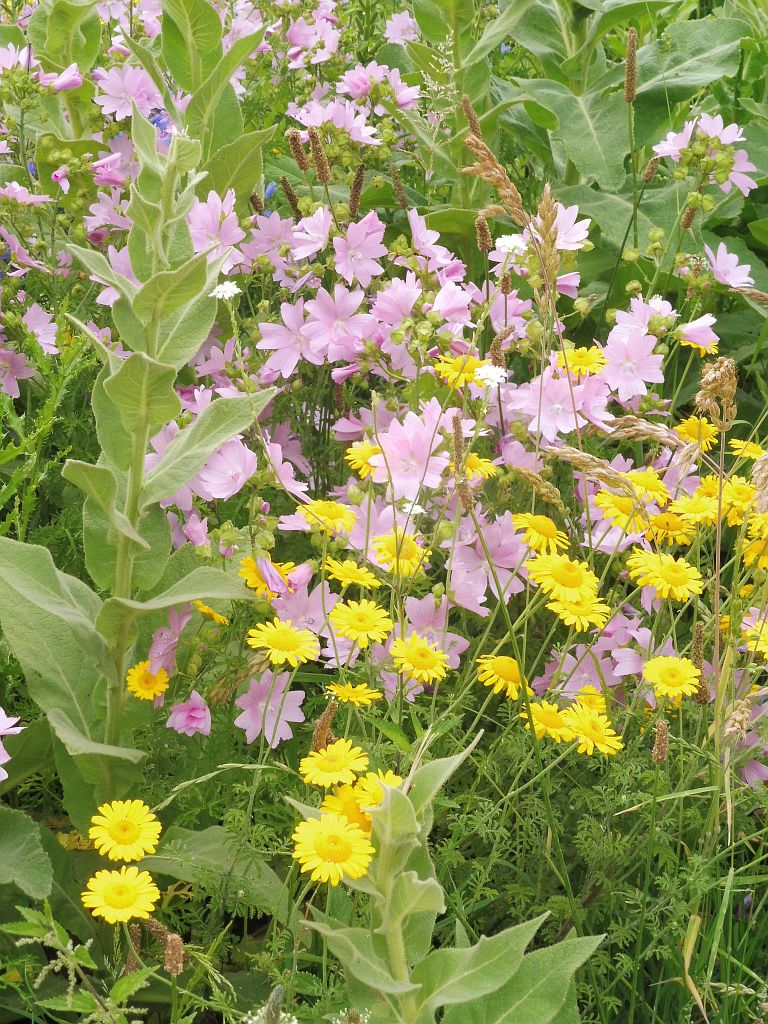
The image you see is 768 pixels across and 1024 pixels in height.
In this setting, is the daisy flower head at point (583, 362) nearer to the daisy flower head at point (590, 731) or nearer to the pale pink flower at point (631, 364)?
the pale pink flower at point (631, 364)

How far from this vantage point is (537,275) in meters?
1.91

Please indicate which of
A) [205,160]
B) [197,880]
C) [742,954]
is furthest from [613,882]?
[205,160]

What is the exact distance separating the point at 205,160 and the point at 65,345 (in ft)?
1.44

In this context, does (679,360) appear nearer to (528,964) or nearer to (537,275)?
(537,275)

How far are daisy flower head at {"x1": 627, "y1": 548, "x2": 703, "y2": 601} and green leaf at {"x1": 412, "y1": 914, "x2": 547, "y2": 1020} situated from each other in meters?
0.53

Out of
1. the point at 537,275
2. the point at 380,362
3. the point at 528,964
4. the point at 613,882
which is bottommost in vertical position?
the point at 613,882

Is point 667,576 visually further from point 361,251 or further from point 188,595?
point 361,251

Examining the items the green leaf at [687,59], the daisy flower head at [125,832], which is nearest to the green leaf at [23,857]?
the daisy flower head at [125,832]

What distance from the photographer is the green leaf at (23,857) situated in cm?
138

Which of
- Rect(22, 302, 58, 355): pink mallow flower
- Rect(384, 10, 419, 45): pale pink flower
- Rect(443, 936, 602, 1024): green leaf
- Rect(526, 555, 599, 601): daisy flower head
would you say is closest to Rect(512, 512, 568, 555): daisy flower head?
Rect(526, 555, 599, 601): daisy flower head

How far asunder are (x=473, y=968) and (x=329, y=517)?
0.69m

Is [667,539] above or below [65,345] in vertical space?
below

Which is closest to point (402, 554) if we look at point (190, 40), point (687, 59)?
point (190, 40)

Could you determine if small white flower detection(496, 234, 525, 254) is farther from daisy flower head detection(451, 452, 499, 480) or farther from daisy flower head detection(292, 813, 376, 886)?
daisy flower head detection(292, 813, 376, 886)
